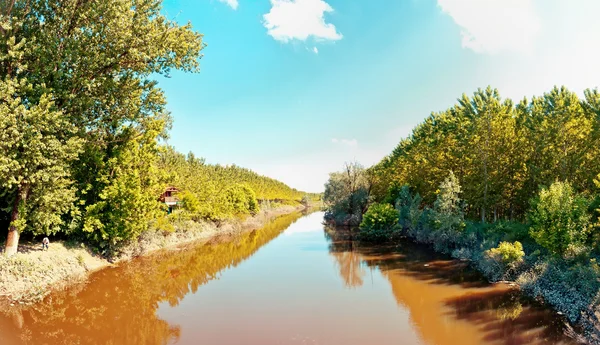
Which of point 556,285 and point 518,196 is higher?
point 518,196

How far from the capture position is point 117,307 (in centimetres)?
1895

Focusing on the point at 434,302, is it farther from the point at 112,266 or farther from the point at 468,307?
the point at 112,266

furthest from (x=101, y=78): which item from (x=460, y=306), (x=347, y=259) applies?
(x=460, y=306)

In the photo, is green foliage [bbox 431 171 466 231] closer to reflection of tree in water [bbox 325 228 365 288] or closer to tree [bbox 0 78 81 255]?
reflection of tree in water [bbox 325 228 365 288]

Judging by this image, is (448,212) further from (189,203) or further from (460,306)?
(189,203)

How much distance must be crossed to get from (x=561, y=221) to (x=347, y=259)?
17.2 metres

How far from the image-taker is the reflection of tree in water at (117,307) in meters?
14.9

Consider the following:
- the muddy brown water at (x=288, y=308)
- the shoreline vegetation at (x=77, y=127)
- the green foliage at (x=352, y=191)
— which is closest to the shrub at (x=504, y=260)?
the muddy brown water at (x=288, y=308)

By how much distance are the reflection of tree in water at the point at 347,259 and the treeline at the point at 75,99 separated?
17809 millimetres

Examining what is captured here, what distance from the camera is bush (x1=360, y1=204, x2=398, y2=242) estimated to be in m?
41.1

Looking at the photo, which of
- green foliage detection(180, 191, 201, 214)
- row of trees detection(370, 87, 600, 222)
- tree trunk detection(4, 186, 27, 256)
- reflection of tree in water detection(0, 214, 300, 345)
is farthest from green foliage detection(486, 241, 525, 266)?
green foliage detection(180, 191, 201, 214)

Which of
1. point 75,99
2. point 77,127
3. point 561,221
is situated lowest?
point 561,221

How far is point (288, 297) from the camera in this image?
2081 centimetres

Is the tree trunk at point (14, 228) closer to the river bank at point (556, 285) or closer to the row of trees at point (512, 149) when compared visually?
the river bank at point (556, 285)
